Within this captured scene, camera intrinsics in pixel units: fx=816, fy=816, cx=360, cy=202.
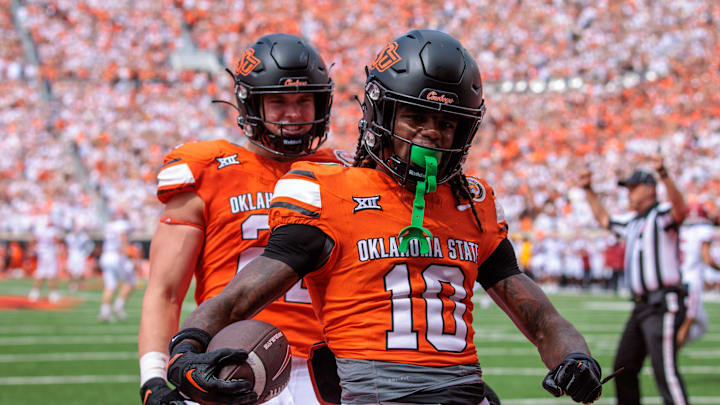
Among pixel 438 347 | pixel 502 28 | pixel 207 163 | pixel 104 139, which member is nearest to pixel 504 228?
pixel 438 347

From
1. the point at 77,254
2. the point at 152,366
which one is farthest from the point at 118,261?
the point at 152,366

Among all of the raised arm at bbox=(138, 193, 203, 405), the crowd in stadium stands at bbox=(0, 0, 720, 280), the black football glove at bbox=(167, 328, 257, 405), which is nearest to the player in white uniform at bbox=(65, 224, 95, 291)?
the crowd in stadium stands at bbox=(0, 0, 720, 280)

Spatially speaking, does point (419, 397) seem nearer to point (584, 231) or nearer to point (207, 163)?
point (207, 163)

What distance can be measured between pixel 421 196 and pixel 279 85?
3.68ft

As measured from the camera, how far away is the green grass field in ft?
22.4

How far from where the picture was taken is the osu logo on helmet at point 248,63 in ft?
10.2

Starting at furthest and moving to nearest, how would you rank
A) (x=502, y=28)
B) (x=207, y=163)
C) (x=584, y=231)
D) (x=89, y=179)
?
(x=502, y=28) → (x=89, y=179) → (x=584, y=231) → (x=207, y=163)

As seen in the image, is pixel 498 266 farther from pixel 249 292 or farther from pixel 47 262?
pixel 47 262

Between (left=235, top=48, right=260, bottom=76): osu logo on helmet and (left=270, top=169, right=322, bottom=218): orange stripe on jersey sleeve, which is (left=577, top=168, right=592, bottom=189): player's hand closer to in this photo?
(left=235, top=48, right=260, bottom=76): osu logo on helmet

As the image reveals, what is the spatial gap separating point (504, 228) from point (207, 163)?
1161 mm

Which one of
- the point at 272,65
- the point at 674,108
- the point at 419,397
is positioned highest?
the point at 272,65

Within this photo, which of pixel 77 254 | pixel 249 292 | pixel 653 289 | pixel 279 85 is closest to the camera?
pixel 249 292

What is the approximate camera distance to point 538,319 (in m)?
2.29

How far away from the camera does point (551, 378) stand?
2047 mm
